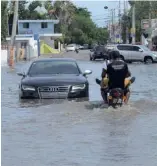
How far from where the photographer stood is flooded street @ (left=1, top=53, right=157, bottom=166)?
845 centimetres

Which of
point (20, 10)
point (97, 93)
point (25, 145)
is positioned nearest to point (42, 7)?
point (20, 10)

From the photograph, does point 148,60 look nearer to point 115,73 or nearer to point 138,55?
point 138,55

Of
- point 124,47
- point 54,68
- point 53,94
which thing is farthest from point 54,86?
point 124,47

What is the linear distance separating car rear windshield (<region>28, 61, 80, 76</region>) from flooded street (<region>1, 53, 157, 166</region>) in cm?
133

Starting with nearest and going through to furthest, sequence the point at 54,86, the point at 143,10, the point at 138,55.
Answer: the point at 54,86 < the point at 138,55 < the point at 143,10

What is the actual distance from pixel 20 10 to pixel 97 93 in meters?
115

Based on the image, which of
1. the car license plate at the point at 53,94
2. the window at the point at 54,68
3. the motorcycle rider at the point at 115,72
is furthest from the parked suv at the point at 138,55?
the motorcycle rider at the point at 115,72

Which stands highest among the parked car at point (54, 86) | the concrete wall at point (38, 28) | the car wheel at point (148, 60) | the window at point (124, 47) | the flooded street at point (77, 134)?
the concrete wall at point (38, 28)

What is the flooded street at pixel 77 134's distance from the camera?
8453 mm

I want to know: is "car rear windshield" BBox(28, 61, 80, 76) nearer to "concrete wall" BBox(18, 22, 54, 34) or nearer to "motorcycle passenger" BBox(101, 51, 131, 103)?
"motorcycle passenger" BBox(101, 51, 131, 103)

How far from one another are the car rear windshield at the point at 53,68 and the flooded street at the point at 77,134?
1334 mm

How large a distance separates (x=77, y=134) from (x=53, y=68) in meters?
7.19

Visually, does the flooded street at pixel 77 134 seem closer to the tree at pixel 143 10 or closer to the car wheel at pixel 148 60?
the car wheel at pixel 148 60

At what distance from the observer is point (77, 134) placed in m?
10.8
